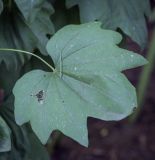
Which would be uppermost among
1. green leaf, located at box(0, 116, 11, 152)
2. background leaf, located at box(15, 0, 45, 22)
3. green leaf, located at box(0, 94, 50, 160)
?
background leaf, located at box(15, 0, 45, 22)

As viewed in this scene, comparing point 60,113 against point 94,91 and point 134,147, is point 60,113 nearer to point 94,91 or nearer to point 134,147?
point 94,91

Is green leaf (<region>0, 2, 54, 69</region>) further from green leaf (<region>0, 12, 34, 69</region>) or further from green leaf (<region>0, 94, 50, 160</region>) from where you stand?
green leaf (<region>0, 94, 50, 160</region>)

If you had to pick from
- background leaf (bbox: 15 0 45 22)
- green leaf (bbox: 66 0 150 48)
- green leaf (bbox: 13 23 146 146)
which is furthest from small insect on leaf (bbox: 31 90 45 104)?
green leaf (bbox: 66 0 150 48)

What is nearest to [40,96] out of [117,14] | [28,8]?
[28,8]

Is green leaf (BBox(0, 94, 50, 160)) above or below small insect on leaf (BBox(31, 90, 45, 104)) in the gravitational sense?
below

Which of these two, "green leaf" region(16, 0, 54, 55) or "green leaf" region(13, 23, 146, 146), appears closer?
"green leaf" region(13, 23, 146, 146)

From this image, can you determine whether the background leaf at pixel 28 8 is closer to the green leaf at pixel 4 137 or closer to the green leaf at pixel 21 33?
the green leaf at pixel 21 33

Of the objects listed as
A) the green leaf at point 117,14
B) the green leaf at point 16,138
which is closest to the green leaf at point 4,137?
the green leaf at point 16,138

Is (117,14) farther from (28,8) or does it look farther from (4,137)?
(4,137)
